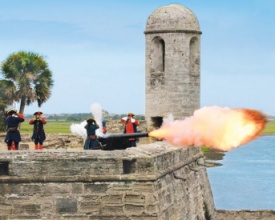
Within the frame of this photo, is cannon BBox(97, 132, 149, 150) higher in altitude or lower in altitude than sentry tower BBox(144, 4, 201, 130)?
lower

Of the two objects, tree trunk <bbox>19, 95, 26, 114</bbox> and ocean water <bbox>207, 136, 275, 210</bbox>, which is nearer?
tree trunk <bbox>19, 95, 26, 114</bbox>

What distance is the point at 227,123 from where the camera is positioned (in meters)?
16.0

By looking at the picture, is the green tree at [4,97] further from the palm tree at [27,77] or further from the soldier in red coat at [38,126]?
the soldier in red coat at [38,126]

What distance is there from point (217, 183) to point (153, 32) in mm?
19248

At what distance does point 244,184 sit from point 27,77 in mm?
13255

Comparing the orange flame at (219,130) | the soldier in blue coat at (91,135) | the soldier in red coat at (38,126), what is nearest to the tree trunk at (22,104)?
the soldier in red coat at (38,126)

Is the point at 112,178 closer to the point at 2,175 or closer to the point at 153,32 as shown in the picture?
the point at 2,175

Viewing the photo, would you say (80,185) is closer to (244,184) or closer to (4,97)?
(4,97)

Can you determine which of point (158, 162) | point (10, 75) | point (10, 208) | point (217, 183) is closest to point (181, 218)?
point (158, 162)

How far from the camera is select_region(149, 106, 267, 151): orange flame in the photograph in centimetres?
1588

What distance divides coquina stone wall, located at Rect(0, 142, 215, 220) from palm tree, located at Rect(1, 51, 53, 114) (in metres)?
21.6

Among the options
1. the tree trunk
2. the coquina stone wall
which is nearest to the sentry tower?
the coquina stone wall

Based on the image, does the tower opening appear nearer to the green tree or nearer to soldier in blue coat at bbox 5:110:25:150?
soldier in blue coat at bbox 5:110:25:150

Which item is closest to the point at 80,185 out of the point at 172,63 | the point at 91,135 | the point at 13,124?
the point at 91,135
